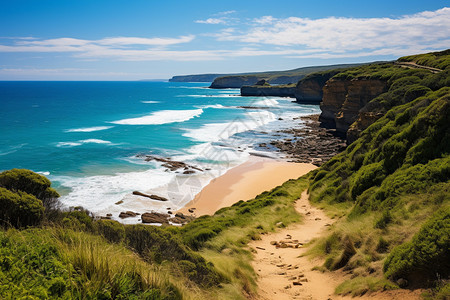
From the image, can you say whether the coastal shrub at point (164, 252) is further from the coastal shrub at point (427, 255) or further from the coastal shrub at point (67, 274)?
the coastal shrub at point (427, 255)

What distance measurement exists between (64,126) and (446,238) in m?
66.0

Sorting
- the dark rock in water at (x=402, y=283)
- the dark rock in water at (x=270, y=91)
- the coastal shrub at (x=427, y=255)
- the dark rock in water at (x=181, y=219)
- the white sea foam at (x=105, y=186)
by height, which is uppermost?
the dark rock in water at (x=270, y=91)

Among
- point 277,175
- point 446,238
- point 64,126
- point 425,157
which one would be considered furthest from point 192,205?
point 64,126

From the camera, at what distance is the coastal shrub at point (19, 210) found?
823 cm

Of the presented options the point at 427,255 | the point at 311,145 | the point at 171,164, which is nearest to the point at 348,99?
the point at 311,145

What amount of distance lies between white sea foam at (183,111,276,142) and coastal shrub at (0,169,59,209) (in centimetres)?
3787

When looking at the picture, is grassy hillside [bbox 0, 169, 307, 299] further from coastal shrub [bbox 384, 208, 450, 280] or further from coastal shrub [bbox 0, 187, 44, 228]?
coastal shrub [bbox 384, 208, 450, 280]

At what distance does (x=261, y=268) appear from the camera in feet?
35.8

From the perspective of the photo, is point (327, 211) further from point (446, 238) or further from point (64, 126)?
point (64, 126)

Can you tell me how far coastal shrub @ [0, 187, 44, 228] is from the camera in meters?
8.23

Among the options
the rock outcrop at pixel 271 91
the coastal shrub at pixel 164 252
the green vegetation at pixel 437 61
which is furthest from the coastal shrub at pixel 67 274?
the rock outcrop at pixel 271 91

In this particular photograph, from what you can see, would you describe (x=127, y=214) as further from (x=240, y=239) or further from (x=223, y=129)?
(x=223, y=129)

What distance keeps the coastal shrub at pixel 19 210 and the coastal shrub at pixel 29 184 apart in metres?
2.63

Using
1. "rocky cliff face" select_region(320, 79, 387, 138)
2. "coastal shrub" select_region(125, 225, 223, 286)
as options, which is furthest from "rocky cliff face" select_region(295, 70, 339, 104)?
"coastal shrub" select_region(125, 225, 223, 286)
